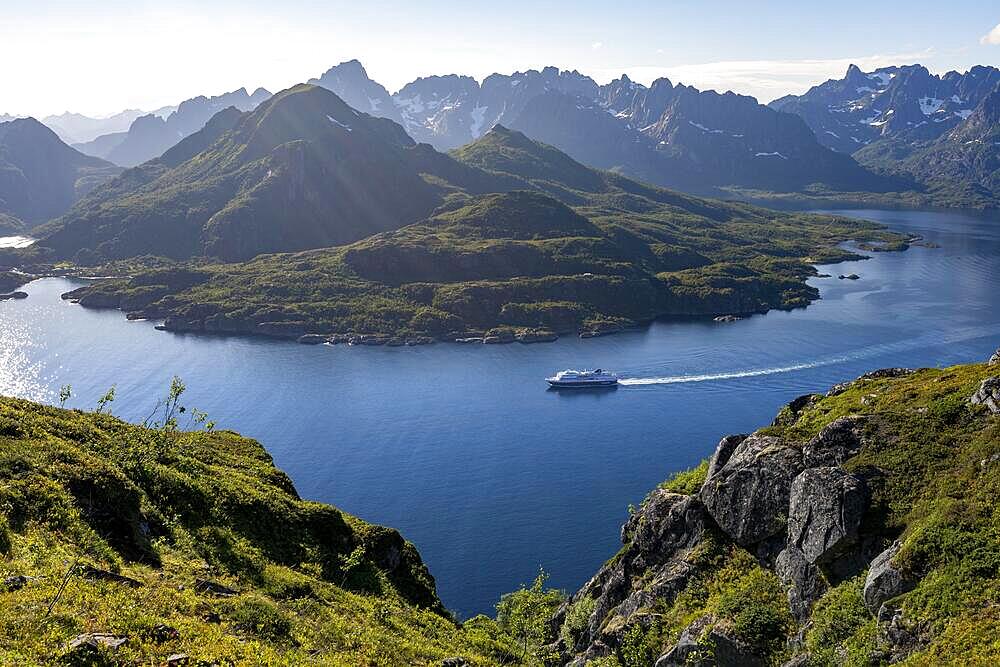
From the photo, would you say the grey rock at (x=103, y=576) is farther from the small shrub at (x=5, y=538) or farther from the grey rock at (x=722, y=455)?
the grey rock at (x=722, y=455)

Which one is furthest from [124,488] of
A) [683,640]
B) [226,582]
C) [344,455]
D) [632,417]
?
[632,417]

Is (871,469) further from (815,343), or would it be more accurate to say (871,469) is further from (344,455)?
(815,343)

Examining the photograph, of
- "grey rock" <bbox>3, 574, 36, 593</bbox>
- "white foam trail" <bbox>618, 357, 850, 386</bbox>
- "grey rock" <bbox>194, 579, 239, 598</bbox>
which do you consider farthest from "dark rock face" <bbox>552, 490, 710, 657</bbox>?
"white foam trail" <bbox>618, 357, 850, 386</bbox>

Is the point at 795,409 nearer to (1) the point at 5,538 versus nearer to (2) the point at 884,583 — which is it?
(2) the point at 884,583

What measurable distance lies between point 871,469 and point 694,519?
11525 millimetres

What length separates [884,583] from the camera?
112ft

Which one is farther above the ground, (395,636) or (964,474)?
(964,474)

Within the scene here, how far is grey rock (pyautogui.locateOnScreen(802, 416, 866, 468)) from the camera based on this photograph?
142 feet

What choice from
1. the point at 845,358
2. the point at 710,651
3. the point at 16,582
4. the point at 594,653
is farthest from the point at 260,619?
the point at 845,358

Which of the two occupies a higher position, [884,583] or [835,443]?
[835,443]

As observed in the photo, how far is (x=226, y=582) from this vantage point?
34969 millimetres

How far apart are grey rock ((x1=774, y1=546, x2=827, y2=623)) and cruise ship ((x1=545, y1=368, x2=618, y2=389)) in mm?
126063

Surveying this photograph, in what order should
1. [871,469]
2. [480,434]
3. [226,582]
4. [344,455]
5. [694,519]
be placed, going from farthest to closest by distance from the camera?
1. [480,434]
2. [344,455]
3. [694,519]
4. [871,469]
5. [226,582]

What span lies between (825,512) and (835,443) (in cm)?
675
